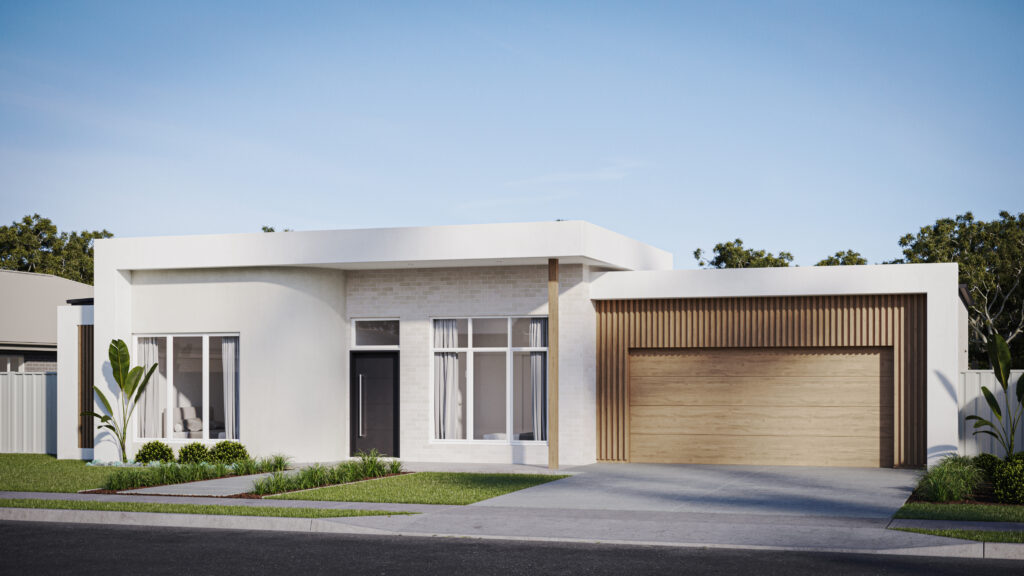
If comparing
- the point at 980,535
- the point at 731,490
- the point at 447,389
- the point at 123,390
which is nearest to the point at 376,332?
the point at 447,389

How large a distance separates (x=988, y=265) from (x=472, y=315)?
1248 inches

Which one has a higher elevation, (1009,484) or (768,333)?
(768,333)

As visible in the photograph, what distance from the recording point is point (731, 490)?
15.8m

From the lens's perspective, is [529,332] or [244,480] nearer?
[244,480]

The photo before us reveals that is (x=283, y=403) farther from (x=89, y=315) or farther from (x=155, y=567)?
(x=155, y=567)

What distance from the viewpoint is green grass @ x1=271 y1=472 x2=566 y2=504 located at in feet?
47.1

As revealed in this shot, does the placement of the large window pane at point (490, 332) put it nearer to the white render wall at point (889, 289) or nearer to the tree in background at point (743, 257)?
the white render wall at point (889, 289)

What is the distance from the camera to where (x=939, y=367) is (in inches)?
736

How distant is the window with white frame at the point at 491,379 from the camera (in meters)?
20.8

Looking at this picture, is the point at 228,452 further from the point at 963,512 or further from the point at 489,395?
the point at 963,512

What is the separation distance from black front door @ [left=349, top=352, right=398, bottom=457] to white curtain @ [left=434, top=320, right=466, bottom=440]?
932 millimetres

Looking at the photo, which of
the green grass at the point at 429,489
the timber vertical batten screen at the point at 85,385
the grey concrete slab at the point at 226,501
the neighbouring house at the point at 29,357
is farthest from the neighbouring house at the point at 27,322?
the green grass at the point at 429,489

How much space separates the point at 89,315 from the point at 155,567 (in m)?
14.2

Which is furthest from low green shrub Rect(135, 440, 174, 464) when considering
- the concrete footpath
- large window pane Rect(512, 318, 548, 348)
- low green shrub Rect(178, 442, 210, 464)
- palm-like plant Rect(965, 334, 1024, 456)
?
palm-like plant Rect(965, 334, 1024, 456)
